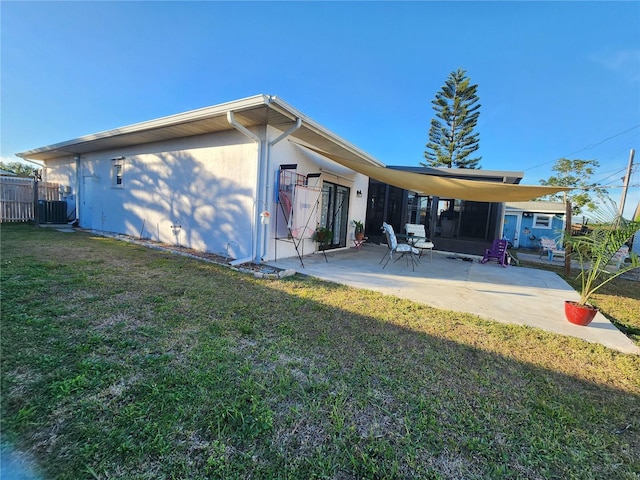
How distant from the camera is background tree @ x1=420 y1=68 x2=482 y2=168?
66.0 feet

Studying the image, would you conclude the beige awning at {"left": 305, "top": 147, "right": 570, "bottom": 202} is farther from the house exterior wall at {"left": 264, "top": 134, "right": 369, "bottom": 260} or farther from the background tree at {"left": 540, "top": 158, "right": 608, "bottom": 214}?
the background tree at {"left": 540, "top": 158, "right": 608, "bottom": 214}

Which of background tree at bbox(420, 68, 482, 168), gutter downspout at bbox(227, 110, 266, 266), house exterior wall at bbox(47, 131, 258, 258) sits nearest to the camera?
gutter downspout at bbox(227, 110, 266, 266)

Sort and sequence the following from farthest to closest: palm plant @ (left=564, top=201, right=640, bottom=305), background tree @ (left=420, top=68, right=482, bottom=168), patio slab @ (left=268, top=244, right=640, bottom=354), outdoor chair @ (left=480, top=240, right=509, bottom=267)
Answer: background tree @ (left=420, top=68, right=482, bottom=168)
outdoor chair @ (left=480, top=240, right=509, bottom=267)
patio slab @ (left=268, top=244, right=640, bottom=354)
palm plant @ (left=564, top=201, right=640, bottom=305)

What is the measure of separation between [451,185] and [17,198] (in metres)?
15.1

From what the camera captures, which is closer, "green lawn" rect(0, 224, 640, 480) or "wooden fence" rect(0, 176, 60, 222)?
"green lawn" rect(0, 224, 640, 480)

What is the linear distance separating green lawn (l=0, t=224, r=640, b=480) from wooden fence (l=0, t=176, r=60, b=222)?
34.3ft

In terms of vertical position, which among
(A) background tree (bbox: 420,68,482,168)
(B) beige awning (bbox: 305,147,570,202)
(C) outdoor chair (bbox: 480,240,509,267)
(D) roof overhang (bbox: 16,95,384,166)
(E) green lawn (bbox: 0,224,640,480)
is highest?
(A) background tree (bbox: 420,68,482,168)

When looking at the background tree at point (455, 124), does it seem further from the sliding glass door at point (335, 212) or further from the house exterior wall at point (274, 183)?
the house exterior wall at point (274, 183)

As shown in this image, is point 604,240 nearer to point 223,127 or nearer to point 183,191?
point 223,127

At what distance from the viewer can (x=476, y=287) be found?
5.08 m

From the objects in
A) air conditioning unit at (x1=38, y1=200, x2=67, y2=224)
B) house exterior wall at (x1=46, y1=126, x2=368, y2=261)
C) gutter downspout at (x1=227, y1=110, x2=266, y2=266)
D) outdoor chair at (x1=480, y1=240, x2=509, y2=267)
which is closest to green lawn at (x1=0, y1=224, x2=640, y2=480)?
gutter downspout at (x1=227, y1=110, x2=266, y2=266)

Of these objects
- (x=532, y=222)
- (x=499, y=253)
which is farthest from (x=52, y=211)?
(x=532, y=222)

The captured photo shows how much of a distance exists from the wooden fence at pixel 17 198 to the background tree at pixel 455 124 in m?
23.8

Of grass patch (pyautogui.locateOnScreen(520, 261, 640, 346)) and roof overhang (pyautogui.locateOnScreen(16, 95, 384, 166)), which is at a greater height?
roof overhang (pyautogui.locateOnScreen(16, 95, 384, 166))
